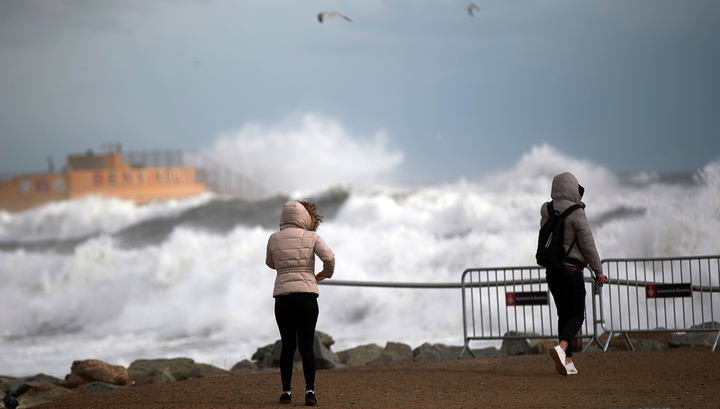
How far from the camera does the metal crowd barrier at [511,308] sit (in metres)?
7.99

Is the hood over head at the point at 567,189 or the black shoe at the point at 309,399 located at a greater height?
the hood over head at the point at 567,189

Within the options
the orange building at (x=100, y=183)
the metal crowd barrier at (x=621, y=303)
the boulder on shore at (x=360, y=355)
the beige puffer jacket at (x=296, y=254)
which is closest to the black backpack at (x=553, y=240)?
the metal crowd barrier at (x=621, y=303)

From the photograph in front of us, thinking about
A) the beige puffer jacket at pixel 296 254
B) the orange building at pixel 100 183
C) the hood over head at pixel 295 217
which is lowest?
the beige puffer jacket at pixel 296 254

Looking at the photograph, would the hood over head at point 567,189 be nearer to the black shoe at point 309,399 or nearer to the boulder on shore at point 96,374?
the black shoe at point 309,399

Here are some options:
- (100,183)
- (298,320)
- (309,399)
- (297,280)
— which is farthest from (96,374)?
(100,183)

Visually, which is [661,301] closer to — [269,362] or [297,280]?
[269,362]

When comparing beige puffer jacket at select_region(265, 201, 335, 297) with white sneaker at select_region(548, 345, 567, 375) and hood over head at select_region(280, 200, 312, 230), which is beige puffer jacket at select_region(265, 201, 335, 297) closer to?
hood over head at select_region(280, 200, 312, 230)

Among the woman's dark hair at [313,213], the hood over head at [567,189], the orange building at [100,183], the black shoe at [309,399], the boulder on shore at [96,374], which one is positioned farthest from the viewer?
the orange building at [100,183]

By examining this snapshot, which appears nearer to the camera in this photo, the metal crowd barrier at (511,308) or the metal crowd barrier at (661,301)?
the metal crowd barrier at (661,301)

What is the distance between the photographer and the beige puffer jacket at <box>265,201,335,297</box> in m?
5.03

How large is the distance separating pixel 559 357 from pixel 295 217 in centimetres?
273

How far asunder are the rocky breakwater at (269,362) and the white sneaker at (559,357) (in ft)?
5.08

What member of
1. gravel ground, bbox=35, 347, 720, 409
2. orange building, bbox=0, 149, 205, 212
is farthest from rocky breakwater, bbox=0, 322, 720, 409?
orange building, bbox=0, 149, 205, 212

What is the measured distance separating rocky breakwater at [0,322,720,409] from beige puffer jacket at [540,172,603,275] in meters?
2.09
